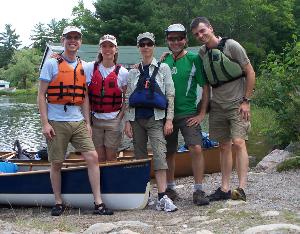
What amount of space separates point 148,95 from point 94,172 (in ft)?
3.82

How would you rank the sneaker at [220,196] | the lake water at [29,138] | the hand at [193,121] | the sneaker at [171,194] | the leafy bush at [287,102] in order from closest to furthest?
the hand at [193,121]
the sneaker at [220,196]
the sneaker at [171,194]
the leafy bush at [287,102]
the lake water at [29,138]

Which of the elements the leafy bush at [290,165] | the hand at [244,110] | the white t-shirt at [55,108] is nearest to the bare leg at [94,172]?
the white t-shirt at [55,108]

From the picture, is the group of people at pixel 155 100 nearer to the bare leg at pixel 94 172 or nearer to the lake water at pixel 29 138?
the bare leg at pixel 94 172

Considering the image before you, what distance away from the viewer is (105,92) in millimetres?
5875

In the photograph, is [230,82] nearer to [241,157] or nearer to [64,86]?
[241,157]

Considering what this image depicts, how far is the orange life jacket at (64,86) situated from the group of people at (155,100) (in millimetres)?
12

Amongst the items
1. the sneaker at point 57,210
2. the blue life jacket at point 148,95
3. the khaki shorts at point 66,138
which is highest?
the blue life jacket at point 148,95

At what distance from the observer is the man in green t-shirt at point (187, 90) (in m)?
5.71

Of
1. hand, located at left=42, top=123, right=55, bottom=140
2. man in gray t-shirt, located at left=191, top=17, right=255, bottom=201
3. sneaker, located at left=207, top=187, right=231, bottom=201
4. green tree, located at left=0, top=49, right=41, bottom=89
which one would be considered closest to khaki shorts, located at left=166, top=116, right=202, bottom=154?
man in gray t-shirt, located at left=191, top=17, right=255, bottom=201

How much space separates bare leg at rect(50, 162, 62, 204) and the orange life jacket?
0.80 m

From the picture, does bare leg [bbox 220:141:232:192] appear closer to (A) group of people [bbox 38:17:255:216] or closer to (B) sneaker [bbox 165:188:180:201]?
(A) group of people [bbox 38:17:255:216]

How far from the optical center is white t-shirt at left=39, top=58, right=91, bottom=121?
18.2 ft

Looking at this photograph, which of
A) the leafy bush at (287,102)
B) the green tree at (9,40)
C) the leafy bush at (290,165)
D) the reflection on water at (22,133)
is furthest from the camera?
the green tree at (9,40)

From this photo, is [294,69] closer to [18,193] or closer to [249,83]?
[249,83]
